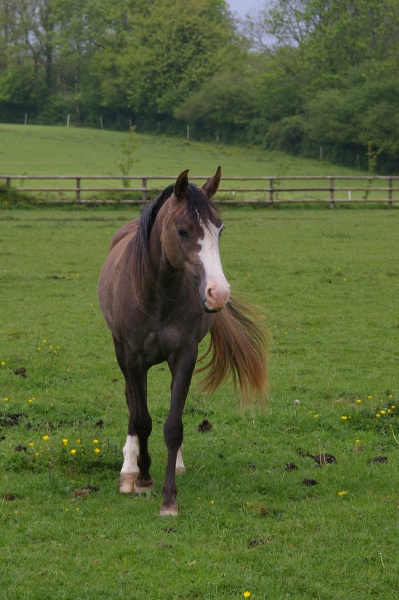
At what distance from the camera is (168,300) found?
16.8 feet

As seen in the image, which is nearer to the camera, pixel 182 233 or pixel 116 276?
pixel 182 233

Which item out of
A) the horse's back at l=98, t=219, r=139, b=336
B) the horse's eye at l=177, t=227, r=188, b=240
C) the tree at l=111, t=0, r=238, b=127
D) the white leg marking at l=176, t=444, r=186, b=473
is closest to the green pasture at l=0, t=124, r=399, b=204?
the tree at l=111, t=0, r=238, b=127

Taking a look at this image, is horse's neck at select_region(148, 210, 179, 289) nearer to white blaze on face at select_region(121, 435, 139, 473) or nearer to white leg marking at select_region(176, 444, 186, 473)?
white blaze on face at select_region(121, 435, 139, 473)

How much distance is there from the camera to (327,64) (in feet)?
213

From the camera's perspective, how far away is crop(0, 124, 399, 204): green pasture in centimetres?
4156

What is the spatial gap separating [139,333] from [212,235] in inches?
40.8

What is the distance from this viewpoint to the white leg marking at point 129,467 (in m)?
5.40

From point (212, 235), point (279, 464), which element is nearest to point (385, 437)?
point (279, 464)

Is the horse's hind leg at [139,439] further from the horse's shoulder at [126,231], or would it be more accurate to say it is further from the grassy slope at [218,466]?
the horse's shoulder at [126,231]

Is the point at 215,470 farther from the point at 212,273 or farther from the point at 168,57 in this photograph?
the point at 168,57

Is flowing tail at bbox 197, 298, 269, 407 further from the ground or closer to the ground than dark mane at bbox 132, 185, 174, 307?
closer to the ground

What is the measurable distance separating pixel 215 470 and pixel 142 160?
1820 inches

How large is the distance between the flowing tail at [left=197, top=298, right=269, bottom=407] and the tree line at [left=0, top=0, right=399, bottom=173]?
4668cm

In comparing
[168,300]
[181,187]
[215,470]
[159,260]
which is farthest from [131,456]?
[181,187]
